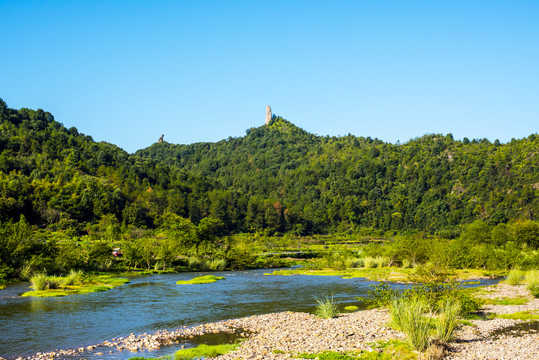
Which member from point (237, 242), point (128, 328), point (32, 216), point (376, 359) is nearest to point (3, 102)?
point (32, 216)

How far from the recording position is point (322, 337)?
72.9 feet

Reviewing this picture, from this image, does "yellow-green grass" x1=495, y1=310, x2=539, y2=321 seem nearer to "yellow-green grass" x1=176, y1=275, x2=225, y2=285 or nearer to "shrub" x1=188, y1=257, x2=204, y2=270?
"yellow-green grass" x1=176, y1=275, x2=225, y2=285

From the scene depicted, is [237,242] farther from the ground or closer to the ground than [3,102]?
closer to the ground

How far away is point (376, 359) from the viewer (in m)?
17.5

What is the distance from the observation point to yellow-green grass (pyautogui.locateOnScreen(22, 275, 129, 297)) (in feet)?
124

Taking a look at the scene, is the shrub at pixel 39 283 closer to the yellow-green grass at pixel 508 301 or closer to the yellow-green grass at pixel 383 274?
the yellow-green grass at pixel 383 274

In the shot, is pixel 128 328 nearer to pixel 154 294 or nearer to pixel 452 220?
pixel 154 294

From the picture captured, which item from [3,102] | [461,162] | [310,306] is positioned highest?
[3,102]

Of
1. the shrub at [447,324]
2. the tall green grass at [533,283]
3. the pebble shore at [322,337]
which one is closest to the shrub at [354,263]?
the tall green grass at [533,283]

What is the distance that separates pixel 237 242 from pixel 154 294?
4587 cm

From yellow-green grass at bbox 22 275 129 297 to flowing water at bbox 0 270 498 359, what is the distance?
107 cm

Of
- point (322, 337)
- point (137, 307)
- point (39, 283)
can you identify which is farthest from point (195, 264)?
point (322, 337)

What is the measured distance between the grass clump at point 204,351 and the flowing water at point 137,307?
258cm

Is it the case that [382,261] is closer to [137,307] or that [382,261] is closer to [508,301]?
[508,301]
